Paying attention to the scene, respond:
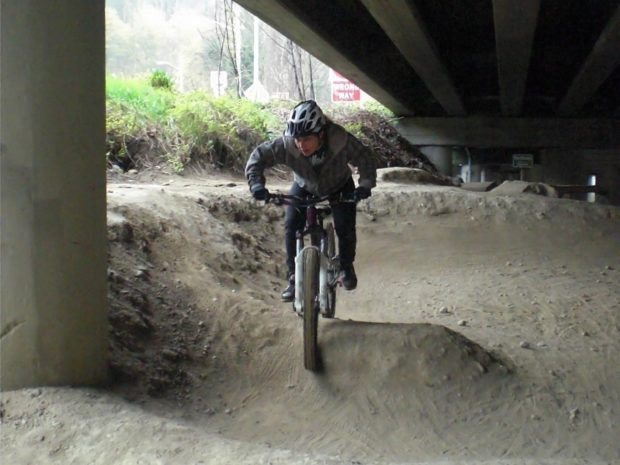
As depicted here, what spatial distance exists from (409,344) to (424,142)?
17.8 m

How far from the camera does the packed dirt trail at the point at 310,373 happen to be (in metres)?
4.17

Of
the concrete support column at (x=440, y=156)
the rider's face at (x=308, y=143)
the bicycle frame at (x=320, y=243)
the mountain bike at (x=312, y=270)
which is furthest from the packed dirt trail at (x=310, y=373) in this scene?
the concrete support column at (x=440, y=156)

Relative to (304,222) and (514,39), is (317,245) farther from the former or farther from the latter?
(514,39)

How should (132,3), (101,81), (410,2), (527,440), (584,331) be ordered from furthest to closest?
(132,3), (410,2), (584,331), (527,440), (101,81)

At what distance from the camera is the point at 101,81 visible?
475cm

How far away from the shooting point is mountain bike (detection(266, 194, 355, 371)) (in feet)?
18.7

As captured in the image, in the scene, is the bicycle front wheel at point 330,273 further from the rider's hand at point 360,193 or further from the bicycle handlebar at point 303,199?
the rider's hand at point 360,193

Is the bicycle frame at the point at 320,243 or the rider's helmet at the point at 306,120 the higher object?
the rider's helmet at the point at 306,120

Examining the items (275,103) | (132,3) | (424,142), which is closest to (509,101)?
(424,142)

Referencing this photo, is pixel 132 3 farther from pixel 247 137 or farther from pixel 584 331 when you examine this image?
pixel 584 331

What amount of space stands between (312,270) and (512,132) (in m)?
18.3

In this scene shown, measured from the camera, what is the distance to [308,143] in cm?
580

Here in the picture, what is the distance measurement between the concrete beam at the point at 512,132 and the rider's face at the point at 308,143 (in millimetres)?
17760

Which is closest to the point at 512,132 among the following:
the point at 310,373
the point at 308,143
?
the point at 308,143
